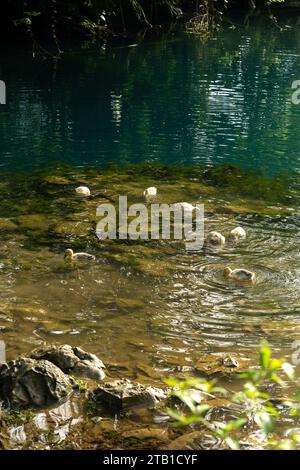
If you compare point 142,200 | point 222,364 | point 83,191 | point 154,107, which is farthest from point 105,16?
point 222,364

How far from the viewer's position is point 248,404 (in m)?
6.43

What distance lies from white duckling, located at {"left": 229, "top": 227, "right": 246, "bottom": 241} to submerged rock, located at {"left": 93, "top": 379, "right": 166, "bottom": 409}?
4645 millimetres

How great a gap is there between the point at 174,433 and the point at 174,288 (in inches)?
138

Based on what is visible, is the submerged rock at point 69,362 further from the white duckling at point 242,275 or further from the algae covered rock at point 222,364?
the white duckling at point 242,275

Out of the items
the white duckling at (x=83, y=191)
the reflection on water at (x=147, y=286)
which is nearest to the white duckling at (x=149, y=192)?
the reflection on water at (x=147, y=286)

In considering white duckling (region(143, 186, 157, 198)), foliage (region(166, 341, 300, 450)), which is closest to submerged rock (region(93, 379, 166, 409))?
foliage (region(166, 341, 300, 450))

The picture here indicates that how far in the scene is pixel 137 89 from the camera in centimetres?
2380

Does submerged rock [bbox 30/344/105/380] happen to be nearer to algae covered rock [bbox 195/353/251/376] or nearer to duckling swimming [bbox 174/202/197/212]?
algae covered rock [bbox 195/353/251/376]

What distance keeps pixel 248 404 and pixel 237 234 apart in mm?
4761

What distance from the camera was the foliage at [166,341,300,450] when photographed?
3824 millimetres

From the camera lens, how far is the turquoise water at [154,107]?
16.6m

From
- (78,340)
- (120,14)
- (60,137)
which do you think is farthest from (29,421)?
(120,14)

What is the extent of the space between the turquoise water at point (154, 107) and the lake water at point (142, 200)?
2.7 inches
